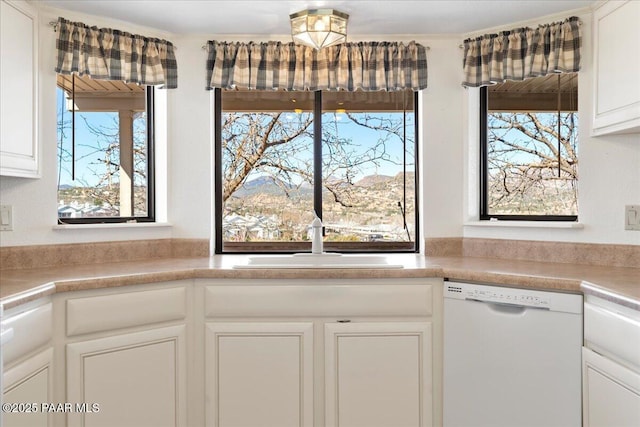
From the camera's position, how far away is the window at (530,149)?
253cm

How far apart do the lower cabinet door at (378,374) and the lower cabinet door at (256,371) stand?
5.1 inches

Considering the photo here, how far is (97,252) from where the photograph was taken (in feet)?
8.01

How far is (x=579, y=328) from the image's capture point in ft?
5.92

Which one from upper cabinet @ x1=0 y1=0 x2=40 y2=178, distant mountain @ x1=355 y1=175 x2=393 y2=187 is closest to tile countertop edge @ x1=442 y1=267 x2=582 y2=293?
distant mountain @ x1=355 y1=175 x2=393 y2=187

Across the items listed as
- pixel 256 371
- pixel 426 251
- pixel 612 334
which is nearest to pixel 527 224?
pixel 426 251

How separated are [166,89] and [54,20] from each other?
2.01 ft

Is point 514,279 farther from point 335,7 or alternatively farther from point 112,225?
point 112,225

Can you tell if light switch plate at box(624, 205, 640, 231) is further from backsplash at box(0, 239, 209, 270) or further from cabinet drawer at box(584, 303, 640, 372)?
backsplash at box(0, 239, 209, 270)

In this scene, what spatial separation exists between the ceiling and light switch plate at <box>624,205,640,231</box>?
1012 millimetres

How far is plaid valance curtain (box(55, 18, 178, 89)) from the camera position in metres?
2.33

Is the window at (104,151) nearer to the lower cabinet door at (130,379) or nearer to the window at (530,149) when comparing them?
the lower cabinet door at (130,379)

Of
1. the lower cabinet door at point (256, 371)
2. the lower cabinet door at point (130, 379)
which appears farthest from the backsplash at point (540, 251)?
the lower cabinet door at point (130, 379)

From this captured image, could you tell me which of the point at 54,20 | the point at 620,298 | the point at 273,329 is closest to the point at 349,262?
the point at 273,329

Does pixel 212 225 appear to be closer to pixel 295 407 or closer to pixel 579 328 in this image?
pixel 295 407
